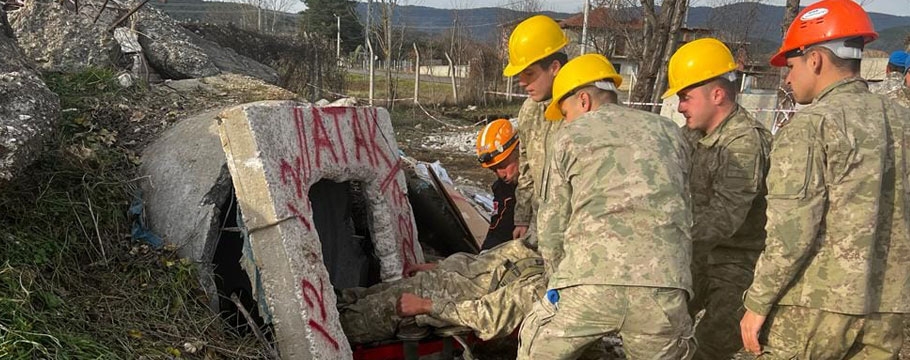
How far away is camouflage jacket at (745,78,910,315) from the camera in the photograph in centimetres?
229

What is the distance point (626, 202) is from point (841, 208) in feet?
2.38

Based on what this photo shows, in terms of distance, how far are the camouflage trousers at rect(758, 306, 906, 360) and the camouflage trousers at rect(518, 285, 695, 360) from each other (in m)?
0.35

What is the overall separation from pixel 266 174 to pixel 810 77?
2.20 meters

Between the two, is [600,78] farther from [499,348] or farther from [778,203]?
[499,348]

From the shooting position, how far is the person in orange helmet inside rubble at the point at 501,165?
14.0 ft

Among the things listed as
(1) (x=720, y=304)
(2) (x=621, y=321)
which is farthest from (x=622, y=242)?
(1) (x=720, y=304)

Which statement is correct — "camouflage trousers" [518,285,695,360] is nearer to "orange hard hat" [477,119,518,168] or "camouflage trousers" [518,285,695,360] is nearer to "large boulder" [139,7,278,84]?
"orange hard hat" [477,119,518,168]

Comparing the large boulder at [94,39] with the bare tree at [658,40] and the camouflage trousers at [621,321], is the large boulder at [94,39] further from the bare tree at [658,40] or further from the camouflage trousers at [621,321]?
the bare tree at [658,40]

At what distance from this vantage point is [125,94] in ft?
13.3

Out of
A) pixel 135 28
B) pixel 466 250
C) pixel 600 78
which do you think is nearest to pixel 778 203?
pixel 600 78

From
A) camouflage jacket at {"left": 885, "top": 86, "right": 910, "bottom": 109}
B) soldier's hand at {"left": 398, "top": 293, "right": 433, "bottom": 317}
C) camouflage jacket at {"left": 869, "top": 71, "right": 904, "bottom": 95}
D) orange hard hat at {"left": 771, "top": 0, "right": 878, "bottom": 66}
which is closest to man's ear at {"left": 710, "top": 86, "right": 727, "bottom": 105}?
orange hard hat at {"left": 771, "top": 0, "right": 878, "bottom": 66}

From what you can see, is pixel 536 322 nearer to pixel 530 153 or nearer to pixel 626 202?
pixel 626 202

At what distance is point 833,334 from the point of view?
241 cm

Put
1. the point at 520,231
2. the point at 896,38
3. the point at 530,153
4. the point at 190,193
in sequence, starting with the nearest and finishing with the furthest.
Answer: the point at 190,193, the point at 530,153, the point at 520,231, the point at 896,38
